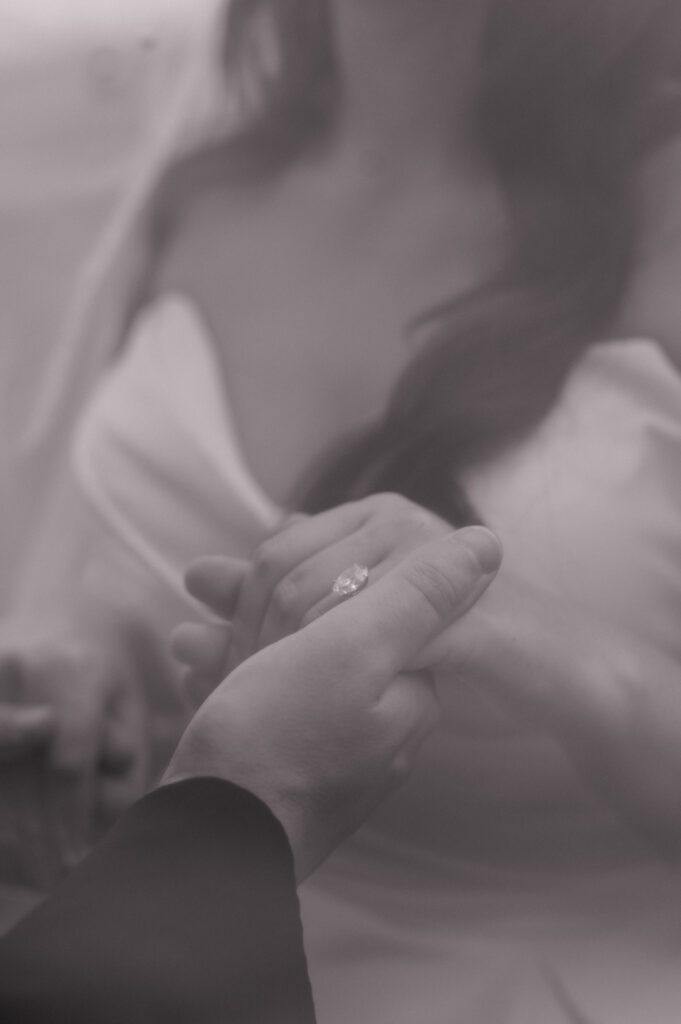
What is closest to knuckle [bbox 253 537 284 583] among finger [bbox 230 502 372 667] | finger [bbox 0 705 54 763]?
finger [bbox 230 502 372 667]

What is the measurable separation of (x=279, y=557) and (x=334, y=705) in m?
0.08

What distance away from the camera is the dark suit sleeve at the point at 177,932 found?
375mm

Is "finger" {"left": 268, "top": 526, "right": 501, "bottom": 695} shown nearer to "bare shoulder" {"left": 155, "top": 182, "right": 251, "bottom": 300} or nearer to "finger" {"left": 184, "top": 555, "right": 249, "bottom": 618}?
"finger" {"left": 184, "top": 555, "right": 249, "bottom": 618}

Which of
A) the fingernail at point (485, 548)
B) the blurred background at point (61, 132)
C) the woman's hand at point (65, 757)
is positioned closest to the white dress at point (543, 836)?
the fingernail at point (485, 548)

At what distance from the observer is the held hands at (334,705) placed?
1.29 ft

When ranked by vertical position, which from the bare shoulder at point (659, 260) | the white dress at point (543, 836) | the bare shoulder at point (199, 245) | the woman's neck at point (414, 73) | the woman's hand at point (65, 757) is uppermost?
the woman's neck at point (414, 73)

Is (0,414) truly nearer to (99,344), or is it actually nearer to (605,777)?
(99,344)

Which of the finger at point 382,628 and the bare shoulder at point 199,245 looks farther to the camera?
the bare shoulder at point 199,245

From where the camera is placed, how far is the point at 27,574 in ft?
1.73

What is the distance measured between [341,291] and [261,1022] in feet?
1.01

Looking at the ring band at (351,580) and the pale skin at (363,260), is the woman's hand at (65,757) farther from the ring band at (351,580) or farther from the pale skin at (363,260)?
the ring band at (351,580)

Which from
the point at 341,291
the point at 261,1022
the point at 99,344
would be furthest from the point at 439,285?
the point at 261,1022

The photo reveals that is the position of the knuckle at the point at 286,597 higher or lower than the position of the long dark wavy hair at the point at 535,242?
lower

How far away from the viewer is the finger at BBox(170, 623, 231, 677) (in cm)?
45
